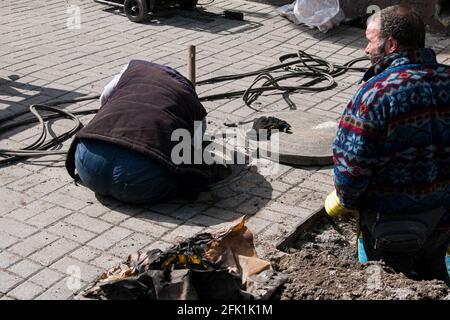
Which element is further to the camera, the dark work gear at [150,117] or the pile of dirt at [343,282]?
the dark work gear at [150,117]

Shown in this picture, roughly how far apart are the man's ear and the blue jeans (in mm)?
2141

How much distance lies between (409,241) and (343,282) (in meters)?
0.44

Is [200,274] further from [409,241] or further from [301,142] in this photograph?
[301,142]

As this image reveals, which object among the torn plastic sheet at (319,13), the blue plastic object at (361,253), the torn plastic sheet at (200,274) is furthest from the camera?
the torn plastic sheet at (319,13)

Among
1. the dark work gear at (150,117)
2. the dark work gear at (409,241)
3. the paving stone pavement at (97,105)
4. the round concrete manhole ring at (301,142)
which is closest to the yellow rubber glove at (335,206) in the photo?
the dark work gear at (409,241)

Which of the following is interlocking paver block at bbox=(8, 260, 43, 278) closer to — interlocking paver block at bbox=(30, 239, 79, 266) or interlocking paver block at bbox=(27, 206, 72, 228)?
interlocking paver block at bbox=(30, 239, 79, 266)

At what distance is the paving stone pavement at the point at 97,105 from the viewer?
5418 mm

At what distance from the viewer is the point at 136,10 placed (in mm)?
10867

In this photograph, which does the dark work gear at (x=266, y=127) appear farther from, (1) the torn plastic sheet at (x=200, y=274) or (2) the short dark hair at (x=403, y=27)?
(2) the short dark hair at (x=403, y=27)

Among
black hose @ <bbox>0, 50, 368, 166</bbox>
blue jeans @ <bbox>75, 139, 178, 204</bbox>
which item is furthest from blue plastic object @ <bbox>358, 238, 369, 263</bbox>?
black hose @ <bbox>0, 50, 368, 166</bbox>

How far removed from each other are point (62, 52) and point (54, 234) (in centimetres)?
443

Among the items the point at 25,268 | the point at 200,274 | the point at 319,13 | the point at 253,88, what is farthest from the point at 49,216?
the point at 319,13

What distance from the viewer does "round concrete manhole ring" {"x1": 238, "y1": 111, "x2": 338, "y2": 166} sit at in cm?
683

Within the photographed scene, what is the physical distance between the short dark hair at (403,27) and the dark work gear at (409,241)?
37.4 inches
